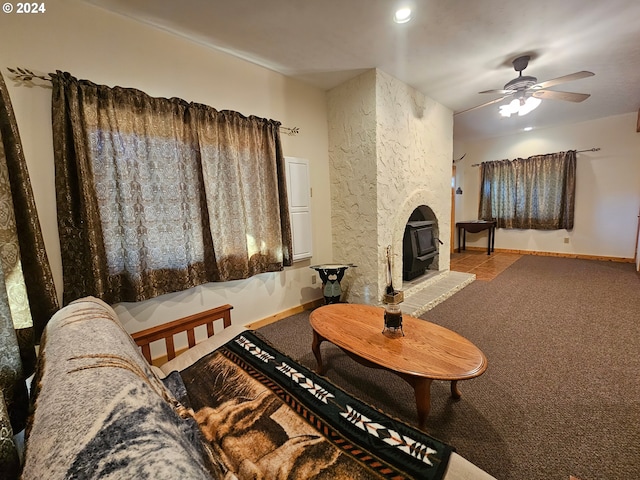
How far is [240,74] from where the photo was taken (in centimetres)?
254

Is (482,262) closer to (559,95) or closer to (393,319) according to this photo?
(559,95)

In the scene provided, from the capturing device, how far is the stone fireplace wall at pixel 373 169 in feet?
9.52

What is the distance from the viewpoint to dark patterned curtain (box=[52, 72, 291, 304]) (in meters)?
1.72

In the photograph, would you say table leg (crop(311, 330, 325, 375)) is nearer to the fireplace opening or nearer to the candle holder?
the candle holder

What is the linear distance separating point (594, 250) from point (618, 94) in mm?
2909

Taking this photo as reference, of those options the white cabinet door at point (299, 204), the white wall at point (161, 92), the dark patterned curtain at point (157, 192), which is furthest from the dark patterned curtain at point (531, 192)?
the dark patterned curtain at point (157, 192)

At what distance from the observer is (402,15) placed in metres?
1.95

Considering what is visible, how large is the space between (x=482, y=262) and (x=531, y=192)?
1933mm

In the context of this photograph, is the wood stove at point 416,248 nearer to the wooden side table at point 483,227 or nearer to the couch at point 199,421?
the wooden side table at point 483,227

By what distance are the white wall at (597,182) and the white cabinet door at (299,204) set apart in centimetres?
521

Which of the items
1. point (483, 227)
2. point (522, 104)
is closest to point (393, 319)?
A: point (522, 104)

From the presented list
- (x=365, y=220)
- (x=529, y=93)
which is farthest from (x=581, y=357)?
(x=529, y=93)

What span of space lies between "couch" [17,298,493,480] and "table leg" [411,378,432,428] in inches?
14.6

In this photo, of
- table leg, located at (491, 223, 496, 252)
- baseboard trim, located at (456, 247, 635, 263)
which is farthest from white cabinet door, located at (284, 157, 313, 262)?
baseboard trim, located at (456, 247, 635, 263)
